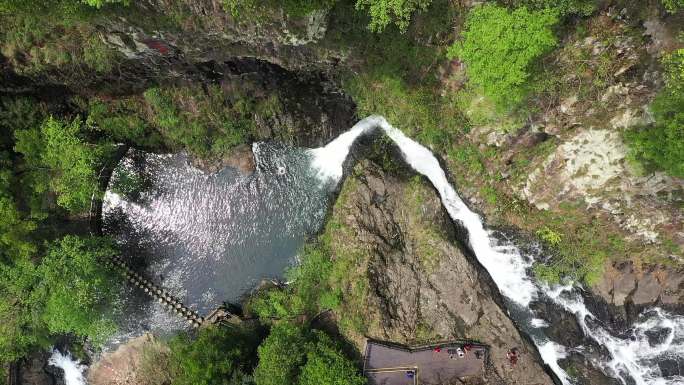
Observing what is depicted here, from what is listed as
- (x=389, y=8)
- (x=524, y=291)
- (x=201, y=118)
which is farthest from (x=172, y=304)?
(x=524, y=291)

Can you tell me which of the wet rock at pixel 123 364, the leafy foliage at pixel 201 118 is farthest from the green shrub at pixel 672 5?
the wet rock at pixel 123 364

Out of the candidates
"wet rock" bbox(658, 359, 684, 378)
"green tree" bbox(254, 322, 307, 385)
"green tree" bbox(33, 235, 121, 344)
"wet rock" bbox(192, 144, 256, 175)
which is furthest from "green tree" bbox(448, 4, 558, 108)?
"green tree" bbox(33, 235, 121, 344)

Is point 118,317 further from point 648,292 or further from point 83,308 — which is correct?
point 648,292

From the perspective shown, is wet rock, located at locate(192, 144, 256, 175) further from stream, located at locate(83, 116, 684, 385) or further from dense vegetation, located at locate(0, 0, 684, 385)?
dense vegetation, located at locate(0, 0, 684, 385)

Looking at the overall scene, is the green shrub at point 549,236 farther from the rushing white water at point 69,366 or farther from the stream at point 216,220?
the rushing white water at point 69,366

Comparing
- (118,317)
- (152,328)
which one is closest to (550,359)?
(152,328)
